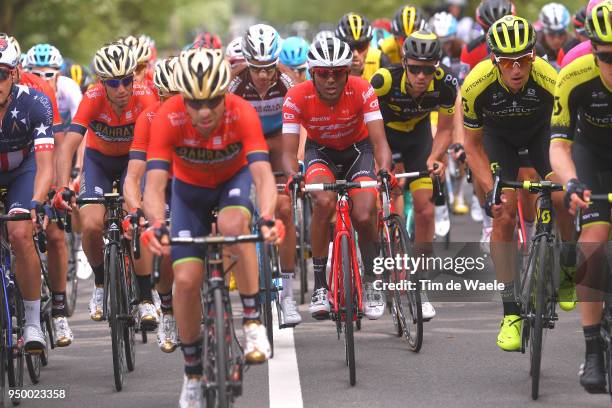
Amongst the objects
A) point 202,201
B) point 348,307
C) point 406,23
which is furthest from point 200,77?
point 406,23

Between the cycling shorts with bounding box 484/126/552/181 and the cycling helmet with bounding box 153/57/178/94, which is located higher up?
the cycling helmet with bounding box 153/57/178/94

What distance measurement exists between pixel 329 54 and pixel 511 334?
2359mm

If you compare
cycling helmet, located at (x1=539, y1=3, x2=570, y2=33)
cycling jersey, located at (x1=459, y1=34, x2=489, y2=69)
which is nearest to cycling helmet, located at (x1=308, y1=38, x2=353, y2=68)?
cycling jersey, located at (x1=459, y1=34, x2=489, y2=69)

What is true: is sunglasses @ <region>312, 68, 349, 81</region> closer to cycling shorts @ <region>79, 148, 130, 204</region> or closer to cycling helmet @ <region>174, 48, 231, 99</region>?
cycling shorts @ <region>79, 148, 130, 204</region>

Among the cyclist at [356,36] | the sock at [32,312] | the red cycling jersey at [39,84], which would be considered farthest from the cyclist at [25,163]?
the cyclist at [356,36]

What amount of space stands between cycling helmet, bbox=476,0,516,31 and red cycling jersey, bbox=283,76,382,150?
389cm

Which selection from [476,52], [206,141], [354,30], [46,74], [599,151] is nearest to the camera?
[206,141]

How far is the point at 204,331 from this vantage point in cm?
779

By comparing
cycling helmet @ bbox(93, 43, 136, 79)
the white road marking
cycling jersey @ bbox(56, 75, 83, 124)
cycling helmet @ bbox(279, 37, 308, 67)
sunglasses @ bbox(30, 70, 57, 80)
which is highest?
cycling helmet @ bbox(279, 37, 308, 67)

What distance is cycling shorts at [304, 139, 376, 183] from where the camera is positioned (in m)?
10.6

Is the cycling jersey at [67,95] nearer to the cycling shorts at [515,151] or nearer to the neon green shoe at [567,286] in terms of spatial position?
the cycling shorts at [515,151]

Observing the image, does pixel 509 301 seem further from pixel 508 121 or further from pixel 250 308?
pixel 250 308

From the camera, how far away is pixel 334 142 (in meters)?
10.8

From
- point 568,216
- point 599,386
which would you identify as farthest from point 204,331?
point 568,216
